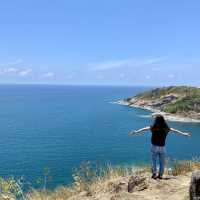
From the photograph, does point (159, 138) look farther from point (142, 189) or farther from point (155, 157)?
point (142, 189)

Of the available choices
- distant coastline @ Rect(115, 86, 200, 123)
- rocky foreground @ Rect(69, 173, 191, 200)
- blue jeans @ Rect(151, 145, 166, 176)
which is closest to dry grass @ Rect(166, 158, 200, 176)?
rocky foreground @ Rect(69, 173, 191, 200)

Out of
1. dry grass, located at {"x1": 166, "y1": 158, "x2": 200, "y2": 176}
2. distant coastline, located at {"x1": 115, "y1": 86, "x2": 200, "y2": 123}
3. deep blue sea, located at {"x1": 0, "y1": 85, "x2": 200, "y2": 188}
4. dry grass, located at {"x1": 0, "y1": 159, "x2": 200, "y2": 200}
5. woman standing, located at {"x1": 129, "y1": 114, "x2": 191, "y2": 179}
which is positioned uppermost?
woman standing, located at {"x1": 129, "y1": 114, "x2": 191, "y2": 179}

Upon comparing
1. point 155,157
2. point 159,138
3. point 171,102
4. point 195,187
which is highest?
point 159,138

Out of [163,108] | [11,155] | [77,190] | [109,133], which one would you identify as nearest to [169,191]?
[77,190]

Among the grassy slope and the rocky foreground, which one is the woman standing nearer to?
the rocky foreground

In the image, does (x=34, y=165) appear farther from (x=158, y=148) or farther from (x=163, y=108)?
(x=163, y=108)

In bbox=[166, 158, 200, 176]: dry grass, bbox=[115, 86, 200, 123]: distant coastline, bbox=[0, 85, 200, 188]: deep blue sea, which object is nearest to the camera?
bbox=[166, 158, 200, 176]: dry grass

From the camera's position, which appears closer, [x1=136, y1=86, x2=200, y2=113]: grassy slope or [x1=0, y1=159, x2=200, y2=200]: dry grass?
[x1=0, y1=159, x2=200, y2=200]: dry grass

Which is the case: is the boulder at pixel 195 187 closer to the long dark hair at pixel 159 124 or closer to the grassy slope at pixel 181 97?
the long dark hair at pixel 159 124

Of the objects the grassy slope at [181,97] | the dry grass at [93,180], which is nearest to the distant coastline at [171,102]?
the grassy slope at [181,97]

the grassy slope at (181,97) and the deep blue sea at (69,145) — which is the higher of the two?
the grassy slope at (181,97)

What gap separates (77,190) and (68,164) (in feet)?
170

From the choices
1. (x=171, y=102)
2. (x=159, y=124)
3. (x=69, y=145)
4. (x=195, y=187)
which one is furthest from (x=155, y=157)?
(x=171, y=102)

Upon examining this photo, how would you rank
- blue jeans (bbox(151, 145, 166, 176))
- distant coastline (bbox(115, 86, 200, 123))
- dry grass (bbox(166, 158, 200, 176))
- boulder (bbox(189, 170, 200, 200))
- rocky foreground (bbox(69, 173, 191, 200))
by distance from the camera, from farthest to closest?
distant coastline (bbox(115, 86, 200, 123)) → dry grass (bbox(166, 158, 200, 176)) → blue jeans (bbox(151, 145, 166, 176)) → rocky foreground (bbox(69, 173, 191, 200)) → boulder (bbox(189, 170, 200, 200))
